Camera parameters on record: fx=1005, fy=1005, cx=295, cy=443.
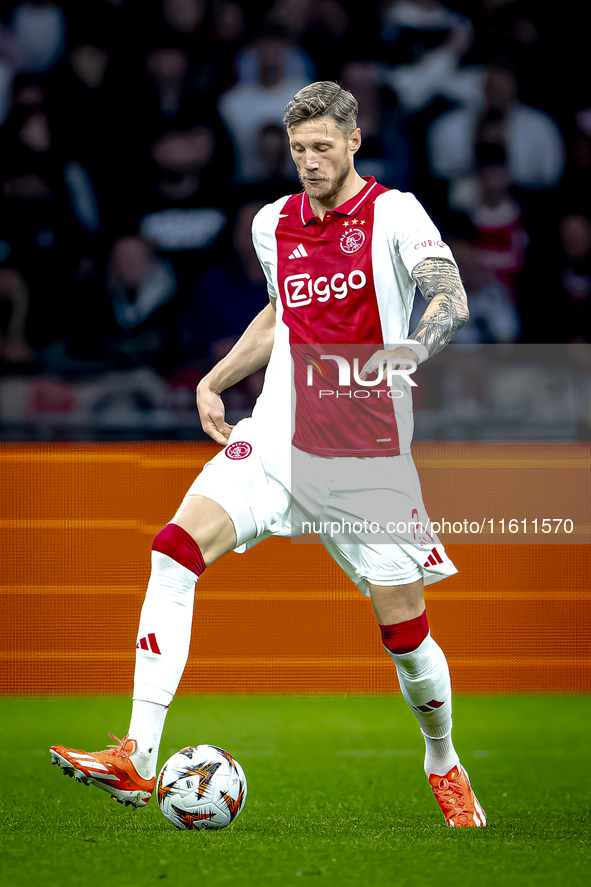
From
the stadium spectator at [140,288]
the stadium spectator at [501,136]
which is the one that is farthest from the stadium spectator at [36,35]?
the stadium spectator at [501,136]

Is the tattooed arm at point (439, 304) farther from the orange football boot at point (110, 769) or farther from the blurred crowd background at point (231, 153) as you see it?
the blurred crowd background at point (231, 153)

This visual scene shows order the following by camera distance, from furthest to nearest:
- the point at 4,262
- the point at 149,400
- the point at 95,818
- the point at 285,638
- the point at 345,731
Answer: the point at 4,262 < the point at 149,400 < the point at 285,638 < the point at 345,731 < the point at 95,818

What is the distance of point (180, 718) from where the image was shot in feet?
13.3

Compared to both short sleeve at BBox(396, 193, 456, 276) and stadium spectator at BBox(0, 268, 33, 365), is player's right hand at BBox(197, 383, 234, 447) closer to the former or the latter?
short sleeve at BBox(396, 193, 456, 276)

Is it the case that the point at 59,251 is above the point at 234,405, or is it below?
above

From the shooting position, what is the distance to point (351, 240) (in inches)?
107

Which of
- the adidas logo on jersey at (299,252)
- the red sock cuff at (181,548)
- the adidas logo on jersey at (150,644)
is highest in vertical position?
the adidas logo on jersey at (299,252)

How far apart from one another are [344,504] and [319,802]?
0.95 meters

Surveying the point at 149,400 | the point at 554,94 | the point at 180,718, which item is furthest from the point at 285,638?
the point at 554,94

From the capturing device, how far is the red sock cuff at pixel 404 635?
2.68 metres

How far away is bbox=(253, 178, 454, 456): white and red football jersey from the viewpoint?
2.70 meters

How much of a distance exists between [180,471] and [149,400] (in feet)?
3.41

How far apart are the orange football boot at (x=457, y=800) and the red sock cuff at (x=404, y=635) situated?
0.41 m

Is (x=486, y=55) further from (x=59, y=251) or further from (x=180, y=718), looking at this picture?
(x=180, y=718)
